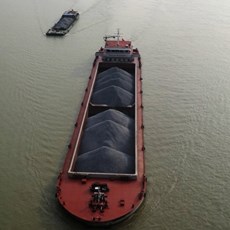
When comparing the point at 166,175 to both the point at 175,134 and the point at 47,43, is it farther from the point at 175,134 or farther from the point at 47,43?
the point at 47,43

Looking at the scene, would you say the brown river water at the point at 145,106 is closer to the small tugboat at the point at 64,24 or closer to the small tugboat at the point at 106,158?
the small tugboat at the point at 64,24

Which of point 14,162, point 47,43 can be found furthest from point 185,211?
point 47,43

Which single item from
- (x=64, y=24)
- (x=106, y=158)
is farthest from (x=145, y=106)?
(x=64, y=24)

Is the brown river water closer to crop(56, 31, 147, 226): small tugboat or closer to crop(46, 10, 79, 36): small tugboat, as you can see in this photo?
crop(46, 10, 79, 36): small tugboat

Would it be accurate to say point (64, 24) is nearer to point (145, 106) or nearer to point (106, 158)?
point (145, 106)

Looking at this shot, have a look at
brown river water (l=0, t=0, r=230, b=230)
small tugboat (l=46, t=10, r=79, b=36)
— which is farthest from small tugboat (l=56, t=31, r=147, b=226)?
small tugboat (l=46, t=10, r=79, b=36)

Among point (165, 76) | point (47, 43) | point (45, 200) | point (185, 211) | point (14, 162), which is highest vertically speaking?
point (47, 43)

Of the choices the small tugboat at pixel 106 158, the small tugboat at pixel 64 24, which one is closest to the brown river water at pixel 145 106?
the small tugboat at pixel 64 24
